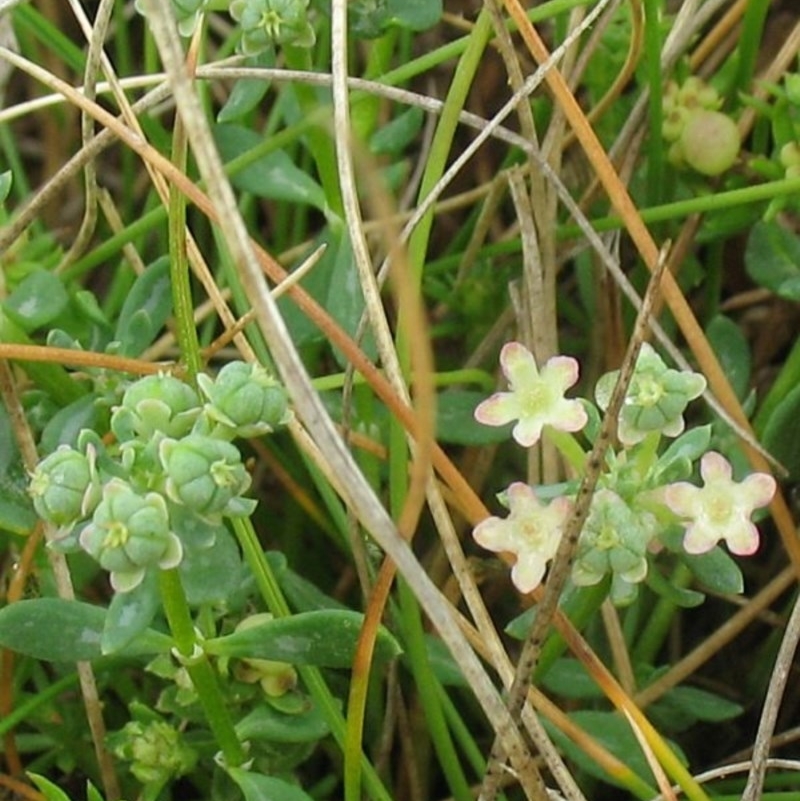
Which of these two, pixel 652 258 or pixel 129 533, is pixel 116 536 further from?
pixel 652 258

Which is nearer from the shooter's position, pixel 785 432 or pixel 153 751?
pixel 153 751

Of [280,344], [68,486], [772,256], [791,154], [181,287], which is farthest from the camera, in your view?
[772,256]

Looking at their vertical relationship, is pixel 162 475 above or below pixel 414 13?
below

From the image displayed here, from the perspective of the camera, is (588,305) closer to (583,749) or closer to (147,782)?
(583,749)

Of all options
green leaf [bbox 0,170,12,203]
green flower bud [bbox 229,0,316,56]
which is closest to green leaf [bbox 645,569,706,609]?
green flower bud [bbox 229,0,316,56]

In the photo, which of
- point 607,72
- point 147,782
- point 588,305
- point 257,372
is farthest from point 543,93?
point 147,782

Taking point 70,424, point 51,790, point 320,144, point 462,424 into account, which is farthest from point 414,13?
point 51,790
